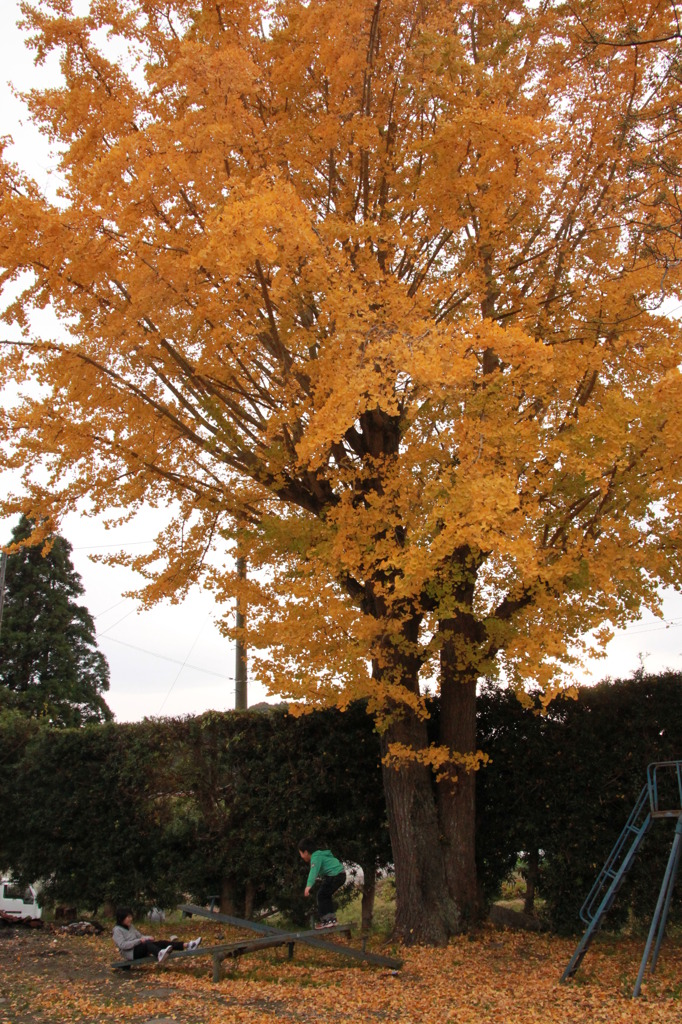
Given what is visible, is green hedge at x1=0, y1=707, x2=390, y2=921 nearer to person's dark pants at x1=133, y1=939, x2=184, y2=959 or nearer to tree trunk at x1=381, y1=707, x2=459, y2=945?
tree trunk at x1=381, y1=707, x2=459, y2=945

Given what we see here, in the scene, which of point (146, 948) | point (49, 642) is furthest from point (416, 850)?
point (49, 642)

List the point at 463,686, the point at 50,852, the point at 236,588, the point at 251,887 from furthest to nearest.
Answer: the point at 50,852 → the point at 251,887 → the point at 463,686 → the point at 236,588

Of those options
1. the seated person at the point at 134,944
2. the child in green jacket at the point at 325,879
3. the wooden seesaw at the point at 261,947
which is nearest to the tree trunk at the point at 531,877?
the child in green jacket at the point at 325,879

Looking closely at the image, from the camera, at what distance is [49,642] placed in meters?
21.8

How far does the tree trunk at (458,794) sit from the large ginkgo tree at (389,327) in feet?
0.11

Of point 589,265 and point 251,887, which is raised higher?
point 589,265

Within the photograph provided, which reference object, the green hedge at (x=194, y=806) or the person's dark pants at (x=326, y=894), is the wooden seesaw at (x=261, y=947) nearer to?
the person's dark pants at (x=326, y=894)

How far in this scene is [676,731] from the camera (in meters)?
8.37

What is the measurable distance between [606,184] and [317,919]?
6.98m

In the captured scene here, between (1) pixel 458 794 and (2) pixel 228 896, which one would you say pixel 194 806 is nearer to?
(2) pixel 228 896

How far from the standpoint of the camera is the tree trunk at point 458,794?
7996 millimetres

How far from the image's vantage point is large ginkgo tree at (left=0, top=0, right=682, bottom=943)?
5965 mm

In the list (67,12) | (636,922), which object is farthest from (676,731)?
(67,12)

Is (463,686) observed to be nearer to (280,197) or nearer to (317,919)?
(317,919)
